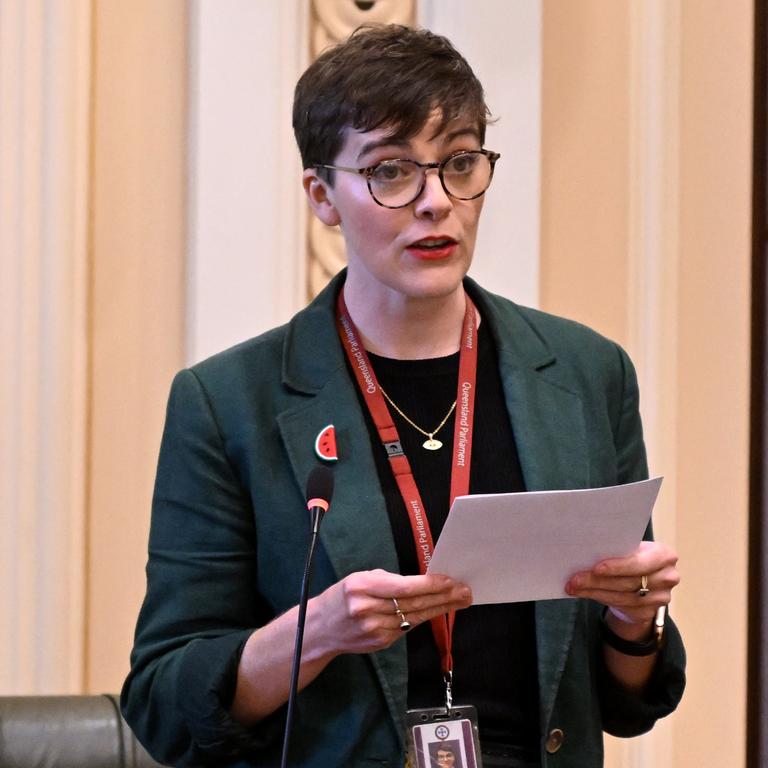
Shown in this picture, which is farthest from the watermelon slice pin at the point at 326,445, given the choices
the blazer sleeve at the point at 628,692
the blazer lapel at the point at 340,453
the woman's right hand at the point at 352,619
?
the blazer sleeve at the point at 628,692

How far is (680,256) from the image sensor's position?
353cm

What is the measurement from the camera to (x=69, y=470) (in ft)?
10.5

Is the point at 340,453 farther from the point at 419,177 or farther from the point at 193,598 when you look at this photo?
the point at 419,177

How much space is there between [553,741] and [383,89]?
0.96 metres

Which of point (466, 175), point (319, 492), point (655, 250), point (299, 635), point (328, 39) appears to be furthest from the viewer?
point (655, 250)

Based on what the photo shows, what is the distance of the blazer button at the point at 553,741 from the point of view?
1870mm

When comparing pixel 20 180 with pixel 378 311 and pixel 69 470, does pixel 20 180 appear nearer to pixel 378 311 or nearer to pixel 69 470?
pixel 69 470

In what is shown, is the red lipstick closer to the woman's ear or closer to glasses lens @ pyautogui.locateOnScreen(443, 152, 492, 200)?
glasses lens @ pyautogui.locateOnScreen(443, 152, 492, 200)

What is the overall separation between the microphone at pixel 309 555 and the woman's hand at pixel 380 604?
4 centimetres

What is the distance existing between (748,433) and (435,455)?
1807 millimetres

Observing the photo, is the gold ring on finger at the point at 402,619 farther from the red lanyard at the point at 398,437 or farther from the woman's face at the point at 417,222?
the woman's face at the point at 417,222

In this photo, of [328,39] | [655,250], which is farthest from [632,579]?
[328,39]

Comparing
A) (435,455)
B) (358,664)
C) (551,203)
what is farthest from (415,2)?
(358,664)

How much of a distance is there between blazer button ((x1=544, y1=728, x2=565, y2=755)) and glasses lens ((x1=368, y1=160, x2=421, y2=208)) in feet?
2.55
